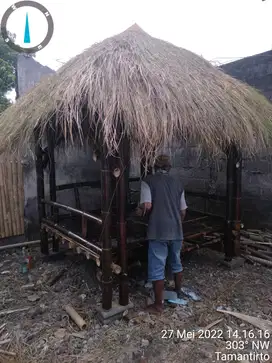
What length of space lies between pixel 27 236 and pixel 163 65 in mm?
4237

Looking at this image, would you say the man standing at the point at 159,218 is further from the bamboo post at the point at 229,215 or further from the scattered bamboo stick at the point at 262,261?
the scattered bamboo stick at the point at 262,261

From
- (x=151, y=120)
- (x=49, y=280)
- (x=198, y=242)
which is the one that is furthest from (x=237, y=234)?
(x=49, y=280)

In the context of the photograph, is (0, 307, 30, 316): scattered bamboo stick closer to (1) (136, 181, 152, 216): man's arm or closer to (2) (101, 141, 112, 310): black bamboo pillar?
(2) (101, 141, 112, 310): black bamboo pillar

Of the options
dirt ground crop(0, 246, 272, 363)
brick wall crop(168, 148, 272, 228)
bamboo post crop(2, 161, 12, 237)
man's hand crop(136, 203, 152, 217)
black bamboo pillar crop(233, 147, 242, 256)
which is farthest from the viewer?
brick wall crop(168, 148, 272, 228)

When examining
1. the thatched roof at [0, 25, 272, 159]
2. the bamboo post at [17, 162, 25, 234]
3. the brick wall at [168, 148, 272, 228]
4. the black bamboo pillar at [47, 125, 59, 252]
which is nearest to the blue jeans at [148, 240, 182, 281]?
the thatched roof at [0, 25, 272, 159]

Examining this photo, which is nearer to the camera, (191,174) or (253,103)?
(253,103)

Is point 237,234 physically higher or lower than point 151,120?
lower

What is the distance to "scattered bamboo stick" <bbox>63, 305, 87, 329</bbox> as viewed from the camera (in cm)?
304

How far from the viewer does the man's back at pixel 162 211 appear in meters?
3.29

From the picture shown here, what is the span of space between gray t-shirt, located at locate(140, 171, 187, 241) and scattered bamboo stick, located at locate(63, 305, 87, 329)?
3.94ft

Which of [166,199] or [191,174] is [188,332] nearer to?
[166,199]

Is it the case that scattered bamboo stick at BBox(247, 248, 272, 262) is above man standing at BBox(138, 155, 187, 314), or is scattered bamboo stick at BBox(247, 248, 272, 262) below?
below

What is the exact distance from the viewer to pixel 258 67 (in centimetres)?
564

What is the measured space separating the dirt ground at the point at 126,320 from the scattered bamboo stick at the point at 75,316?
0.05 metres
